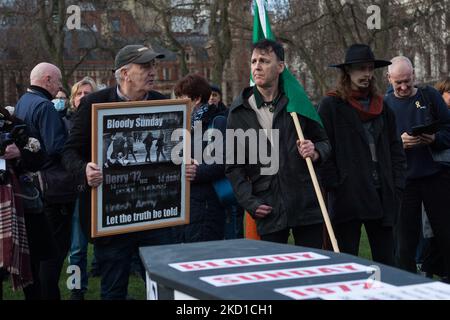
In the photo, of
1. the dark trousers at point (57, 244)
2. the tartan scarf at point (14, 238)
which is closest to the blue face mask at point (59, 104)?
the dark trousers at point (57, 244)

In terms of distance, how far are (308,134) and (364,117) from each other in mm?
490

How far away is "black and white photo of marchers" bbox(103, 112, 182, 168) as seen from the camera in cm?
559

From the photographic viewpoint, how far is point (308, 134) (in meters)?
6.03

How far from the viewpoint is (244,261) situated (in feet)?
10.6

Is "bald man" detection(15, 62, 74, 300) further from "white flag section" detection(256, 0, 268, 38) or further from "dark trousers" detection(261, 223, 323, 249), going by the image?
"dark trousers" detection(261, 223, 323, 249)

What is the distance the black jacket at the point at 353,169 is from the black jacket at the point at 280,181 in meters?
0.34

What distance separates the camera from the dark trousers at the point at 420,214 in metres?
7.36

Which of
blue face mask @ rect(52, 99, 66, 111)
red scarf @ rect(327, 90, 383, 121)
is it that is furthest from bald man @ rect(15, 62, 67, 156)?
red scarf @ rect(327, 90, 383, 121)

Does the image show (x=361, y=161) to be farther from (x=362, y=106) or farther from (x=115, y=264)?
(x=115, y=264)

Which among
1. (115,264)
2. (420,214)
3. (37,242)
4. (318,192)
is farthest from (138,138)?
(420,214)

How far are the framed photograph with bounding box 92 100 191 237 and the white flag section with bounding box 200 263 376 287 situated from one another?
106 inches

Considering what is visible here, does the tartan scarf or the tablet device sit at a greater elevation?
the tablet device

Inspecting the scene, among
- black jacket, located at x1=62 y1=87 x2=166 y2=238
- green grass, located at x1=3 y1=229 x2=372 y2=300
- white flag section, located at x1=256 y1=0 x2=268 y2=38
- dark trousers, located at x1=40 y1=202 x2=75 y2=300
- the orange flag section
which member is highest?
white flag section, located at x1=256 y1=0 x2=268 y2=38

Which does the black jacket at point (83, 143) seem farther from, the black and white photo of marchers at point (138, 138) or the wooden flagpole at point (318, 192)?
the wooden flagpole at point (318, 192)
